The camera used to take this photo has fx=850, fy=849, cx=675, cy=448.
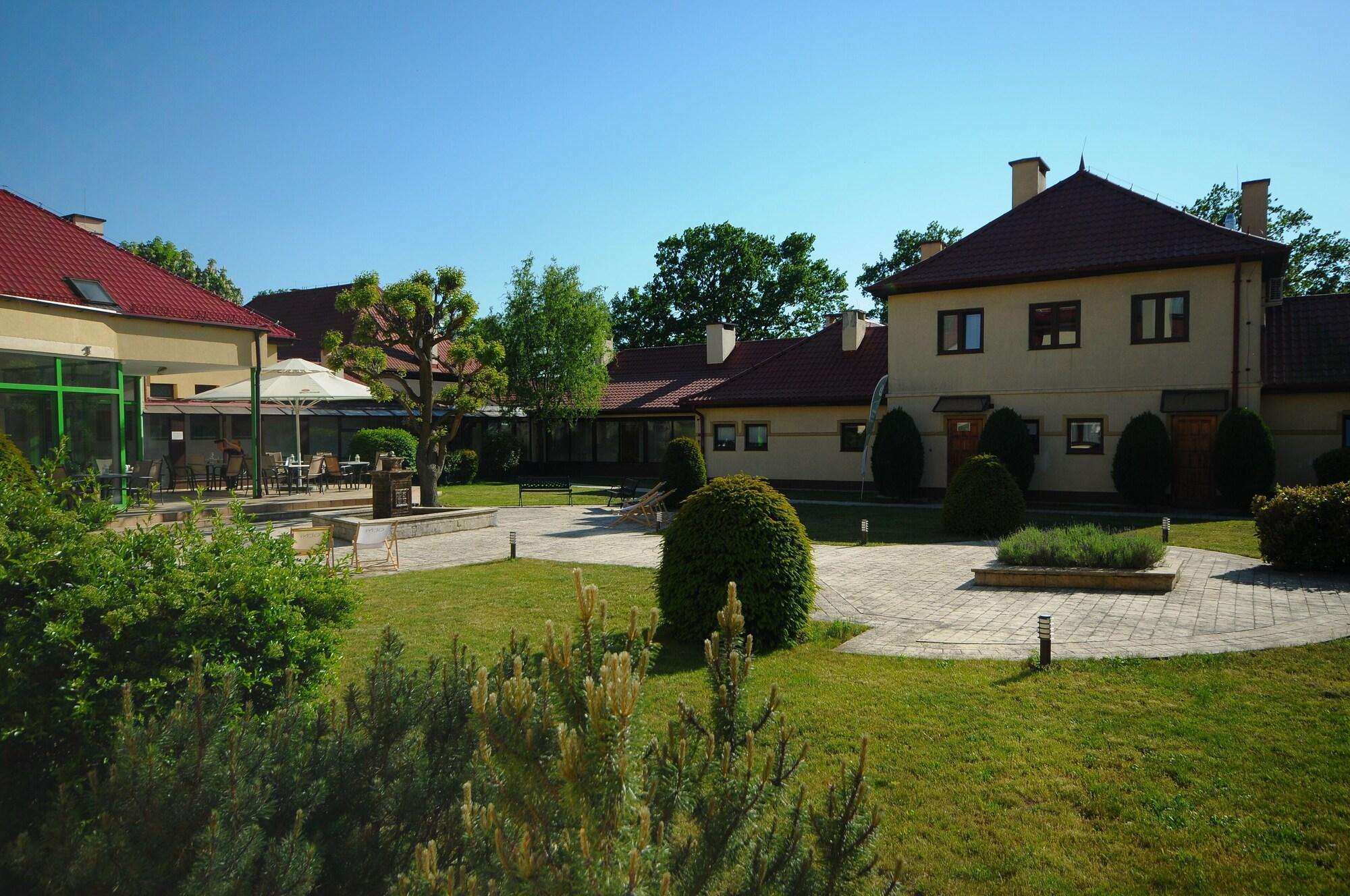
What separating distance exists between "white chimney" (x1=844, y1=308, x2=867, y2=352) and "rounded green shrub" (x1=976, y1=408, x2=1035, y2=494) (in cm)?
727

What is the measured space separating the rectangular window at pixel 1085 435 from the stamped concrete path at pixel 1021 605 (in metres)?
8.79

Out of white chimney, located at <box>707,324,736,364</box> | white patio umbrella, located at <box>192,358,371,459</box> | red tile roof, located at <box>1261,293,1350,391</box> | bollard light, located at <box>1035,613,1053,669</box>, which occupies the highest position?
white chimney, located at <box>707,324,736,364</box>

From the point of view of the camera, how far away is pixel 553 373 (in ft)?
118

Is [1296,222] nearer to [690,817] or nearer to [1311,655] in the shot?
[1311,655]

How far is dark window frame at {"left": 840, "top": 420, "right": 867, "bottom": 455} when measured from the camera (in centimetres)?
2769

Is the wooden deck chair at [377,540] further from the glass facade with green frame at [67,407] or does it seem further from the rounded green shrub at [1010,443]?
the rounded green shrub at [1010,443]

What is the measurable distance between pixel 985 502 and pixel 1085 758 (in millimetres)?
12136

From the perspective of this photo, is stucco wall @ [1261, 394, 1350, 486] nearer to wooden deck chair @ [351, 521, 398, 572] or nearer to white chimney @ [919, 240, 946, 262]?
white chimney @ [919, 240, 946, 262]

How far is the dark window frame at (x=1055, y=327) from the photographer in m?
23.3

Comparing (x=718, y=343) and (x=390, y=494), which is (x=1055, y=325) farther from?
(x=390, y=494)

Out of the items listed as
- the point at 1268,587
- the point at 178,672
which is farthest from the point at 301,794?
the point at 1268,587

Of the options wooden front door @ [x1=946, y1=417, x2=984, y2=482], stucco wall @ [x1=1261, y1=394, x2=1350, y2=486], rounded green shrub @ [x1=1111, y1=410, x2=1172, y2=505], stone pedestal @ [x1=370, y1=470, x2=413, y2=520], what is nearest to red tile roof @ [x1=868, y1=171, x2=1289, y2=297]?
stucco wall @ [x1=1261, y1=394, x2=1350, y2=486]

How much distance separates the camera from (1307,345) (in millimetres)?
22625

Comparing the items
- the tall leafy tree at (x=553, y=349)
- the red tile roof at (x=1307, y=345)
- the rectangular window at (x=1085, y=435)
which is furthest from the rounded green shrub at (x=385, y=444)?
the red tile roof at (x=1307, y=345)
